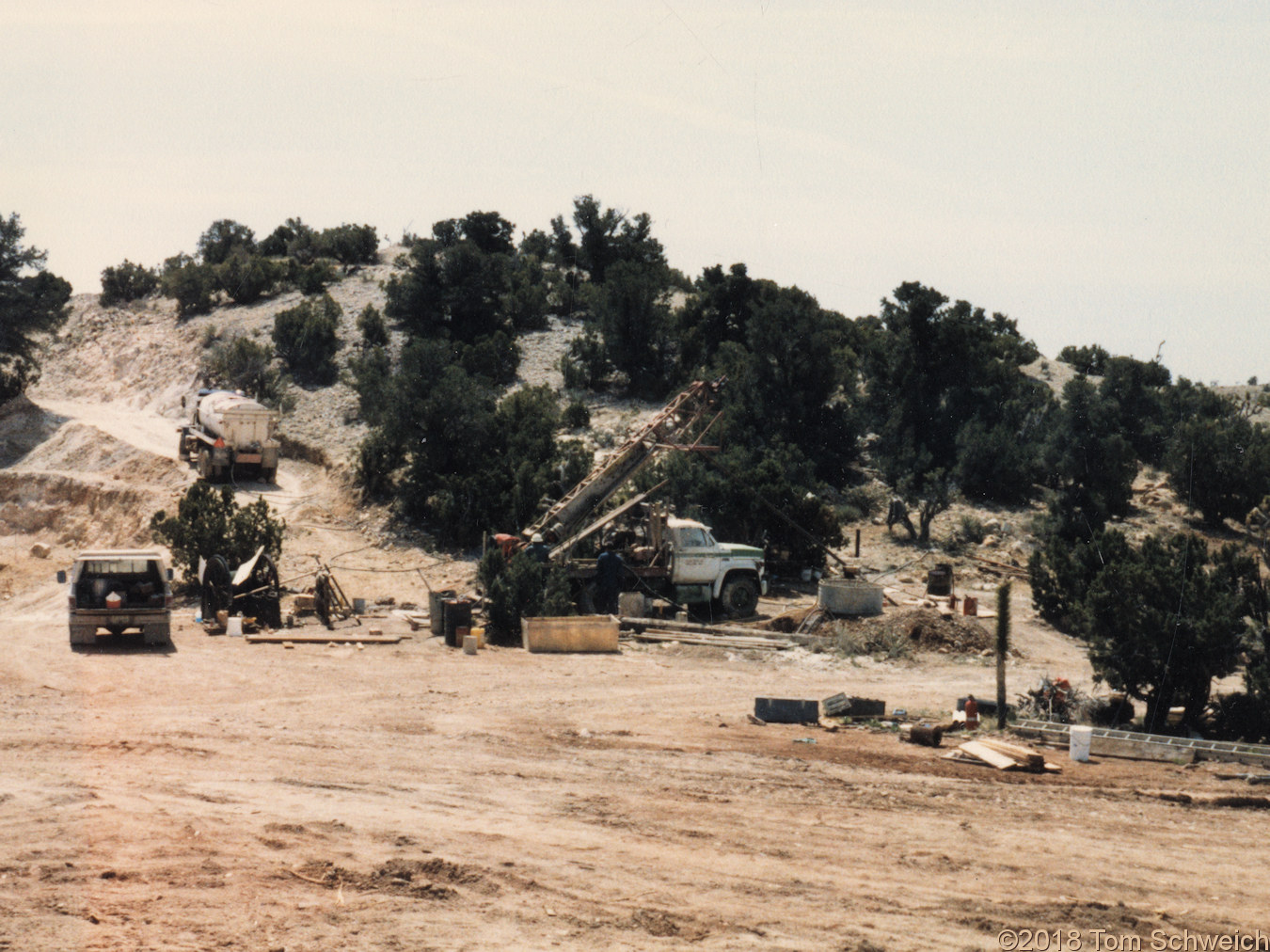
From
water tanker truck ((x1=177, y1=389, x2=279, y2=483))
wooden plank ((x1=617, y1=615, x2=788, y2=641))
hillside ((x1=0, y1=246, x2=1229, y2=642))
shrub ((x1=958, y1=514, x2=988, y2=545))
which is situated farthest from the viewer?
water tanker truck ((x1=177, y1=389, x2=279, y2=483))

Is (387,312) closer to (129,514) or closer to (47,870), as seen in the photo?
(129,514)

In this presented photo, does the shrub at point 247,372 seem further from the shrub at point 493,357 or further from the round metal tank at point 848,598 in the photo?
the round metal tank at point 848,598

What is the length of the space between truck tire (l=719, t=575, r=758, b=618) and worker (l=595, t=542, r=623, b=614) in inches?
96.7

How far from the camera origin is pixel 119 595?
20.3 meters

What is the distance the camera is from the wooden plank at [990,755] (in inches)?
531

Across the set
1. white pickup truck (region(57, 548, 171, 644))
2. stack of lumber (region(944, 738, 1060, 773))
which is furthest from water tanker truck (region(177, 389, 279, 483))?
stack of lumber (region(944, 738, 1060, 773))

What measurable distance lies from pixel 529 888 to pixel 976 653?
16.1 metres

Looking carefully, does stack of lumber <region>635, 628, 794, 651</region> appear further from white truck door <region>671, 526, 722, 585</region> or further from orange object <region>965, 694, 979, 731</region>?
orange object <region>965, 694, 979, 731</region>

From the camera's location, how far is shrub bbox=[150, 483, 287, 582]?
1025 inches

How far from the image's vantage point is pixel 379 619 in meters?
25.1

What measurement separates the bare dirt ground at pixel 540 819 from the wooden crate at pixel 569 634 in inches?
53.4

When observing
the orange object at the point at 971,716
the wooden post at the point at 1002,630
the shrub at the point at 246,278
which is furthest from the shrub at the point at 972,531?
the shrub at the point at 246,278

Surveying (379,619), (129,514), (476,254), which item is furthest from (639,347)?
(379,619)

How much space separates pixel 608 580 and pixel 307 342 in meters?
29.9
